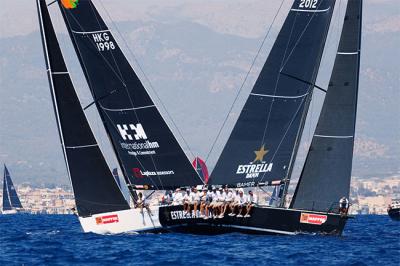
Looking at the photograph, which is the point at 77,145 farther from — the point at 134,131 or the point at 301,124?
the point at 301,124

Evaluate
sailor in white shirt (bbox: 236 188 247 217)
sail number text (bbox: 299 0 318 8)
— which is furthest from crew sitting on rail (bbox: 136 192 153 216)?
sail number text (bbox: 299 0 318 8)

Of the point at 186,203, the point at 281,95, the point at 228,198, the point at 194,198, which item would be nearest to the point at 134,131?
the point at 194,198

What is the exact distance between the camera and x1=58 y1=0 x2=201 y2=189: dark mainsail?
148 ft

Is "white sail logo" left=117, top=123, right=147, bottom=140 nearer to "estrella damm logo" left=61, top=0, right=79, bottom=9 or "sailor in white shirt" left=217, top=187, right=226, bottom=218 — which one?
"sailor in white shirt" left=217, top=187, right=226, bottom=218

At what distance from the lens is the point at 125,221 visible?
44719 millimetres

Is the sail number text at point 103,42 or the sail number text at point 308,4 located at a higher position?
the sail number text at point 308,4

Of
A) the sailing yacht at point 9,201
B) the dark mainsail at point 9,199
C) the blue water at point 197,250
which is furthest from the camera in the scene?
the dark mainsail at point 9,199

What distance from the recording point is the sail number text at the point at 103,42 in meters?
45.3

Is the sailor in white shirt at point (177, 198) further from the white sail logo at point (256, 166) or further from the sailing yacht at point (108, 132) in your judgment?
the white sail logo at point (256, 166)

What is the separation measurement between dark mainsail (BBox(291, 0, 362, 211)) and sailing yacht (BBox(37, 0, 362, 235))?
3cm

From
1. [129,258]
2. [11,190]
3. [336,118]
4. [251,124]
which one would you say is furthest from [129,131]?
[11,190]

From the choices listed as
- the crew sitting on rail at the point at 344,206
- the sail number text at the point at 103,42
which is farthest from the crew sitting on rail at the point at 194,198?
the sail number text at the point at 103,42

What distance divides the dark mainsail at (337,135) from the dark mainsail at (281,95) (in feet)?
2.69

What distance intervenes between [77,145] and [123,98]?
250 centimetres
